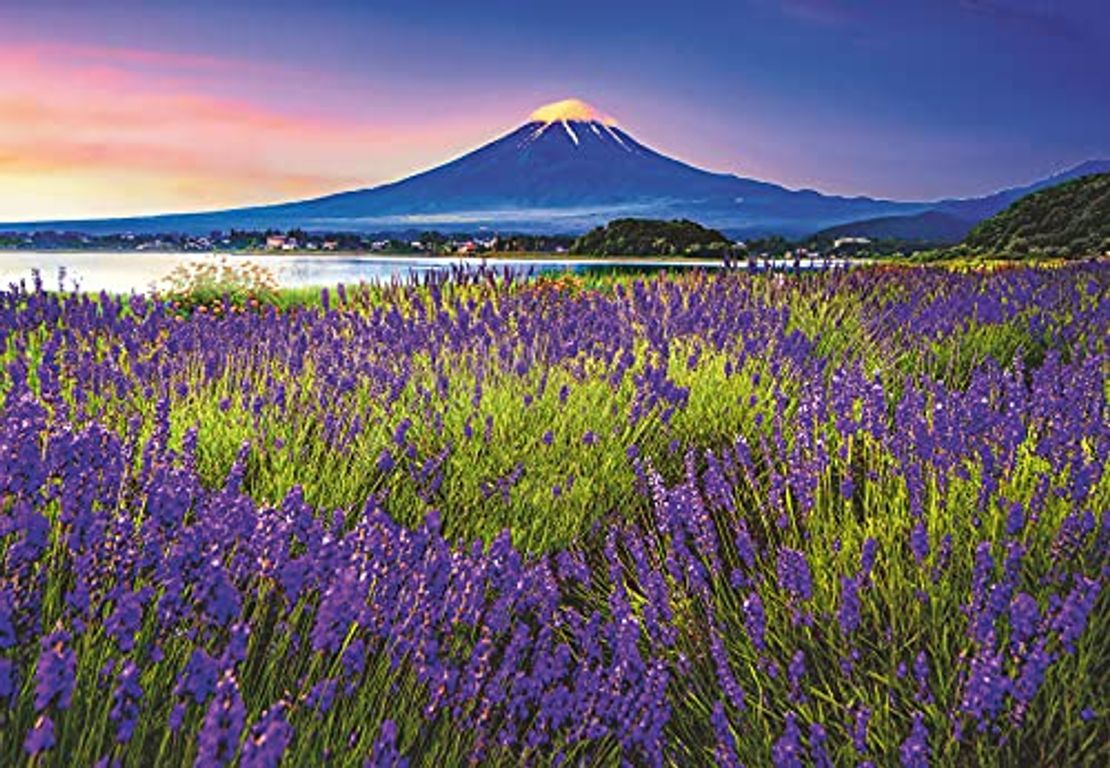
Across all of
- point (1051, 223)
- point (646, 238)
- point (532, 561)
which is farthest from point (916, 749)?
point (1051, 223)

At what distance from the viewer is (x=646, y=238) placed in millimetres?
32031

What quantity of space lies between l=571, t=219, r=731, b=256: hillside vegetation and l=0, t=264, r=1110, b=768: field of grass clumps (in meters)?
24.8

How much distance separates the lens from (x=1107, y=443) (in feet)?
9.84

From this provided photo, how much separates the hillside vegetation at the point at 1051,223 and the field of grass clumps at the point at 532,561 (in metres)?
27.2

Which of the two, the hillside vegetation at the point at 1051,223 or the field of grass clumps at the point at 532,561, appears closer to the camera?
the field of grass clumps at the point at 532,561

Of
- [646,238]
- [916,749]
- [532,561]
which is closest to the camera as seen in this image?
[916,749]

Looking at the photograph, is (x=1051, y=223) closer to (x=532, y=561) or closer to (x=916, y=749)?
(x=532, y=561)

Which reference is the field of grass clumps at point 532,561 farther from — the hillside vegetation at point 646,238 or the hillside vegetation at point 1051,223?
the hillside vegetation at point 1051,223

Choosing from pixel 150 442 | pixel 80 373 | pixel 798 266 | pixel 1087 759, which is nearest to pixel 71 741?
pixel 150 442

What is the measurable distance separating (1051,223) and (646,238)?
546 inches

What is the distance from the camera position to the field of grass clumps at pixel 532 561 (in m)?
1.87

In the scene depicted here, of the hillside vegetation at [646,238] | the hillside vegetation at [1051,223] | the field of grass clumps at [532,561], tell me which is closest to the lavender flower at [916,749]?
the field of grass clumps at [532,561]

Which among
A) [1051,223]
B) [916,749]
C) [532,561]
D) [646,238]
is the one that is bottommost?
[646,238]

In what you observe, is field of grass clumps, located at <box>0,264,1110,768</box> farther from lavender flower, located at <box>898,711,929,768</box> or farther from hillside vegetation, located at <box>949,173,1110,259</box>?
hillside vegetation, located at <box>949,173,1110,259</box>
